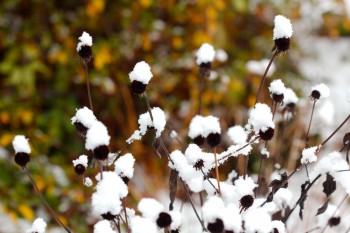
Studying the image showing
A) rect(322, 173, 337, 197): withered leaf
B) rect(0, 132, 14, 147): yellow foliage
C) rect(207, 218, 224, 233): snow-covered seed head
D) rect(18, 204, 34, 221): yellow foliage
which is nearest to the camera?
rect(207, 218, 224, 233): snow-covered seed head

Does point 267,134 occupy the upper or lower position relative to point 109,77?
lower

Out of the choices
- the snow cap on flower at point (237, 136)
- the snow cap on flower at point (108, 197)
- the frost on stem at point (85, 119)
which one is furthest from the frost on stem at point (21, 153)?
the snow cap on flower at point (237, 136)

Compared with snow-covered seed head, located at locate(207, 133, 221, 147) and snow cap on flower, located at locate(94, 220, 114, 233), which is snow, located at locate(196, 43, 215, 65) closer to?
snow-covered seed head, located at locate(207, 133, 221, 147)

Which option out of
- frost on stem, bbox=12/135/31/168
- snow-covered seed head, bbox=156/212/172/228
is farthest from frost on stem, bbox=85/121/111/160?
frost on stem, bbox=12/135/31/168

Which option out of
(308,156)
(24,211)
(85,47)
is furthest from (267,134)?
(24,211)

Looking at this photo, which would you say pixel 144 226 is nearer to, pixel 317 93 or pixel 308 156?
pixel 308 156

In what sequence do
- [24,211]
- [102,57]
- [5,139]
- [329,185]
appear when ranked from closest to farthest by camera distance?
[329,185] < [24,211] < [5,139] < [102,57]
